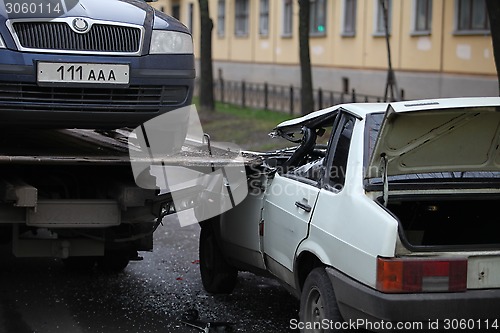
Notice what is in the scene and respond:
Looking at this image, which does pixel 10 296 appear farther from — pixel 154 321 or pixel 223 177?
pixel 223 177

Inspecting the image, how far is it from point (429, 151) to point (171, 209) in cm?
216

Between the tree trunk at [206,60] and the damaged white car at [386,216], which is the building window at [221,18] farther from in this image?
the damaged white car at [386,216]

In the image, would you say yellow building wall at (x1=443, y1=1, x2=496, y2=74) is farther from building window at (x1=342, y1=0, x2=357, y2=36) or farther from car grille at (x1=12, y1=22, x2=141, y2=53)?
car grille at (x1=12, y1=22, x2=141, y2=53)

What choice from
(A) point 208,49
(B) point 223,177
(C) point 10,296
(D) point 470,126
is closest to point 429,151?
(D) point 470,126

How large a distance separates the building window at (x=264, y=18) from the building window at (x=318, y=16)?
4.00 metres

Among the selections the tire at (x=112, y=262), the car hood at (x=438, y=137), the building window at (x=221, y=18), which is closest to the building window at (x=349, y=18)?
the building window at (x=221, y=18)

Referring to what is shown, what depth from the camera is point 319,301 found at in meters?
5.08

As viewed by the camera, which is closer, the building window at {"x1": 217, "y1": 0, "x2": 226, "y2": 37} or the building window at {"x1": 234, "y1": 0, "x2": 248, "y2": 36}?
the building window at {"x1": 234, "y1": 0, "x2": 248, "y2": 36}

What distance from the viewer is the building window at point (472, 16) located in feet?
70.9

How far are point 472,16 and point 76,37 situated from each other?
58.2 feet

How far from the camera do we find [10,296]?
278 inches

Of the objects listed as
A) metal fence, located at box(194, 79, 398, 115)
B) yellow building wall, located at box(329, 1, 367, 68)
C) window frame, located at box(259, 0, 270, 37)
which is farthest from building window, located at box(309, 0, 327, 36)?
window frame, located at box(259, 0, 270, 37)

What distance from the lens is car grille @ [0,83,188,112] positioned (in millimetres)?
5832

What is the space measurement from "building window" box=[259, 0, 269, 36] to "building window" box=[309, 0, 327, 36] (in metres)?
4.00
